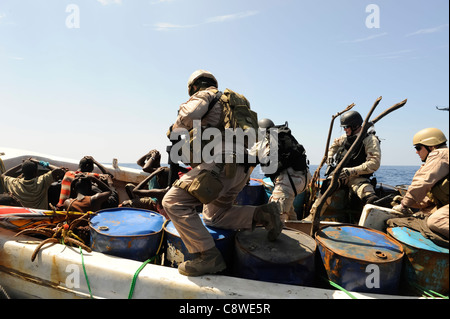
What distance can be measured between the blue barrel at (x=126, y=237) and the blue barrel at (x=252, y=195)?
262 cm

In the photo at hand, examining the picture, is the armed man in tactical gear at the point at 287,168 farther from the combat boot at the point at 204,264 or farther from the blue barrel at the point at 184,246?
the combat boot at the point at 204,264

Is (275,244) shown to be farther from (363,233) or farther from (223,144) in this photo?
(223,144)

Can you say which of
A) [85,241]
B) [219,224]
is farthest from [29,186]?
[219,224]

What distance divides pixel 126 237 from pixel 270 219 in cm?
159

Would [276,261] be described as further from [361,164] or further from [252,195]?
[361,164]

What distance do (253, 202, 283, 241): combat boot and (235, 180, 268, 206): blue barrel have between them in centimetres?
261

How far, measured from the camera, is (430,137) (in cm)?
291

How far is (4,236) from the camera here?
10.9 feet

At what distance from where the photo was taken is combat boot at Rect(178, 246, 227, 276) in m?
2.58

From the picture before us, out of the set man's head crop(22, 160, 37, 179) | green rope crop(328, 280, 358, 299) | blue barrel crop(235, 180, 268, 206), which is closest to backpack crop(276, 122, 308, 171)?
blue barrel crop(235, 180, 268, 206)

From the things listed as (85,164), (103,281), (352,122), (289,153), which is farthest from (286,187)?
(85,164)

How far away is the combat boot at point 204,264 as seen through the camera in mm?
2584

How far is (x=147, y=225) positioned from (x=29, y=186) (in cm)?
357

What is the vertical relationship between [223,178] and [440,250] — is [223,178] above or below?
above
